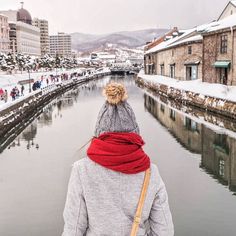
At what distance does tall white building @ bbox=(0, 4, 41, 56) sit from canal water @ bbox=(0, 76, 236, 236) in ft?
354

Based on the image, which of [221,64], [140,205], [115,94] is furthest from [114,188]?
[221,64]

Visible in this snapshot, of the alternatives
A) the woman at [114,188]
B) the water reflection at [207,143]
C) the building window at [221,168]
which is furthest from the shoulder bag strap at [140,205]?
the building window at [221,168]

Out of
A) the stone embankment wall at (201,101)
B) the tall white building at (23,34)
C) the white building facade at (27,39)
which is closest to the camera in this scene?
the stone embankment wall at (201,101)

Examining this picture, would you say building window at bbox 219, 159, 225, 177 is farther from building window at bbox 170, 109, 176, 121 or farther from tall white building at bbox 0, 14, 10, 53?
tall white building at bbox 0, 14, 10, 53

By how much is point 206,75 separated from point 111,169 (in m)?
37.5

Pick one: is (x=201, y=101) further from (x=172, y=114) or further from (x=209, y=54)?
(x=209, y=54)

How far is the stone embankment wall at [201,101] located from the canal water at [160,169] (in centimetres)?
111

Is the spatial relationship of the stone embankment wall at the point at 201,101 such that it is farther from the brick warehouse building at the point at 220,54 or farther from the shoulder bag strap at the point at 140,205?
the shoulder bag strap at the point at 140,205

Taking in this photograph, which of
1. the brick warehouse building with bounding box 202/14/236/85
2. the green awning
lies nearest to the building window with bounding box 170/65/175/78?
the brick warehouse building with bounding box 202/14/236/85

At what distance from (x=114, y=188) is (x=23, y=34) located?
13944cm

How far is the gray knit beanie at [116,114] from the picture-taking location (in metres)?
2.71

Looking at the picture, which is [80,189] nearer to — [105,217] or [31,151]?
[105,217]

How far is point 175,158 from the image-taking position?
17.0 meters

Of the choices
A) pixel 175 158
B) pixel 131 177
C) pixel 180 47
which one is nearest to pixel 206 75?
pixel 180 47
